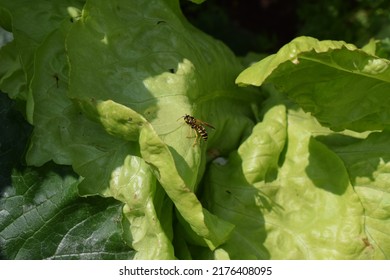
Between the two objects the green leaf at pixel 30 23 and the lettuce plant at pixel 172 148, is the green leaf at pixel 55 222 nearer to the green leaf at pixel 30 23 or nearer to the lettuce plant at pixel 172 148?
the lettuce plant at pixel 172 148

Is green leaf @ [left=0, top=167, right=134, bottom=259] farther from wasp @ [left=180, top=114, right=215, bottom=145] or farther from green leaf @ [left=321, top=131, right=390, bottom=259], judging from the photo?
green leaf @ [left=321, top=131, right=390, bottom=259]

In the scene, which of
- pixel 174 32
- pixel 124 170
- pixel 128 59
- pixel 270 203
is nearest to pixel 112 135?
pixel 124 170

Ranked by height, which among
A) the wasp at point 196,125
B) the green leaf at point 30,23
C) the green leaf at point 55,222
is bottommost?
the green leaf at point 55,222

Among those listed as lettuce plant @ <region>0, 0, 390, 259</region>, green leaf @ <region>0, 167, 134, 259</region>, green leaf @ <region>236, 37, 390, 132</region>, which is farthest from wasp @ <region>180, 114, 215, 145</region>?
green leaf @ <region>0, 167, 134, 259</region>

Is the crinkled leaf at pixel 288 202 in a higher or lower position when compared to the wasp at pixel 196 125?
lower

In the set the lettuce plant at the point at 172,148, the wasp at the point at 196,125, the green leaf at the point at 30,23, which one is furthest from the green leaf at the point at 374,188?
the green leaf at the point at 30,23

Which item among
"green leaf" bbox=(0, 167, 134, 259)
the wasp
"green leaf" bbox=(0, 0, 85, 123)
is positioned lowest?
"green leaf" bbox=(0, 167, 134, 259)

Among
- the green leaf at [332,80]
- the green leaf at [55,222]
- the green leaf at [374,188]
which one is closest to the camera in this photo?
the green leaf at [332,80]

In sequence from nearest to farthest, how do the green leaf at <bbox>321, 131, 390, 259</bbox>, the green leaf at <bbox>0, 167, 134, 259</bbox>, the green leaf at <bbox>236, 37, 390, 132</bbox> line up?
the green leaf at <bbox>236, 37, 390, 132</bbox>
the green leaf at <bbox>0, 167, 134, 259</bbox>
the green leaf at <bbox>321, 131, 390, 259</bbox>

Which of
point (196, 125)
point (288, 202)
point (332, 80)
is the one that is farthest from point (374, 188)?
point (196, 125)

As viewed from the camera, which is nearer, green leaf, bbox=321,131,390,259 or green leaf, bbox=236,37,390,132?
green leaf, bbox=236,37,390,132
